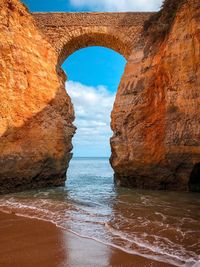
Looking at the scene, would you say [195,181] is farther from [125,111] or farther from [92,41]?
[92,41]

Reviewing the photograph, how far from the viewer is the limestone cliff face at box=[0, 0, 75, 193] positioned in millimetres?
9656

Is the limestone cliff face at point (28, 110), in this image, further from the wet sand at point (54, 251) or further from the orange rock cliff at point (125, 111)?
the wet sand at point (54, 251)

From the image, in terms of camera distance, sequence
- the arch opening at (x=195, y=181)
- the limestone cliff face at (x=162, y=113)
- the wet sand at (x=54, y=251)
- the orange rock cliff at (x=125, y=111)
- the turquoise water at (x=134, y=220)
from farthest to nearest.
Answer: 1. the arch opening at (x=195, y=181)
2. the orange rock cliff at (x=125, y=111)
3. the limestone cliff face at (x=162, y=113)
4. the turquoise water at (x=134, y=220)
5. the wet sand at (x=54, y=251)

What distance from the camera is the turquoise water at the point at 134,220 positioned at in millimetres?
3621

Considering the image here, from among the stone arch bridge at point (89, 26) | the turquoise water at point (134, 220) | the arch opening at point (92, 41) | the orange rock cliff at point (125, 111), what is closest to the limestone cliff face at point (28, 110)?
the orange rock cliff at point (125, 111)

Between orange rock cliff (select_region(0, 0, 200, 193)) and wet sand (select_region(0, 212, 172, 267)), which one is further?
orange rock cliff (select_region(0, 0, 200, 193))

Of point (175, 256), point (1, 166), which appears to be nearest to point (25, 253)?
point (175, 256)

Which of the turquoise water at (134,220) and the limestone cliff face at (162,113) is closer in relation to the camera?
the turquoise water at (134,220)

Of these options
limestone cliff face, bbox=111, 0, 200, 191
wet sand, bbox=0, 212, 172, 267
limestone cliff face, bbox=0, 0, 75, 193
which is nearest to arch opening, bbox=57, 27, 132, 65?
limestone cliff face, bbox=0, 0, 75, 193

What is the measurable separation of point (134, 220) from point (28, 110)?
672cm

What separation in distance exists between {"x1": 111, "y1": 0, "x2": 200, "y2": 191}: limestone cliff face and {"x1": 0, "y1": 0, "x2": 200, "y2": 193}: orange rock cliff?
3cm

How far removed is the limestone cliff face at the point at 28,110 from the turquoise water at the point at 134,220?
191 cm

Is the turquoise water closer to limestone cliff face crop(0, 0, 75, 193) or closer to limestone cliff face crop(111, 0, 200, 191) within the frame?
limestone cliff face crop(111, 0, 200, 191)

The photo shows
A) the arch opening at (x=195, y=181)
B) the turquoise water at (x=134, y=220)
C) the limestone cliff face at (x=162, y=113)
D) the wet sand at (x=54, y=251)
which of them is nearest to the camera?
the wet sand at (x=54, y=251)
